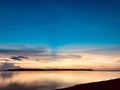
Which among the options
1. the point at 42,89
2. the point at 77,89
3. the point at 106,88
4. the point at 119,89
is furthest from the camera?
the point at 42,89

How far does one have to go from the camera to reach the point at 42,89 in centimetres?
1650

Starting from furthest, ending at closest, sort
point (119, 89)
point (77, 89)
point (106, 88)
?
point (77, 89) → point (106, 88) → point (119, 89)

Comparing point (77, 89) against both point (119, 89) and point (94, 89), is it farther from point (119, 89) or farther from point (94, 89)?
point (119, 89)

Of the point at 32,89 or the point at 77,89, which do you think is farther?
the point at 32,89

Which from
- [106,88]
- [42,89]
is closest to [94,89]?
[106,88]

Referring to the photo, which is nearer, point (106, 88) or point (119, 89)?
point (119, 89)

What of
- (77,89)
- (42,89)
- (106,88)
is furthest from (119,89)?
(42,89)

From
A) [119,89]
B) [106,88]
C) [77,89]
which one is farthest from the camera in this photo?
[77,89]

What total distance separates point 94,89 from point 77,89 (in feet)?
3.05

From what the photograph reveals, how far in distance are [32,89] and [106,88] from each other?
342 inches

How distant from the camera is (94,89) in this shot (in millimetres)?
9414

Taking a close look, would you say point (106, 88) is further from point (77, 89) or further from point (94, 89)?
point (77, 89)

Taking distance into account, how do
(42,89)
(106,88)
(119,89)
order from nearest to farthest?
1. (119,89)
2. (106,88)
3. (42,89)

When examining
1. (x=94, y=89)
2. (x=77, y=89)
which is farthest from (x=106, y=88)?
(x=77, y=89)
